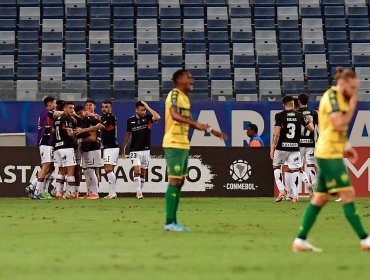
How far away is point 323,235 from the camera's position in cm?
1204

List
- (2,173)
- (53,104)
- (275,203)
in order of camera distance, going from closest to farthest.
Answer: (275,203) < (53,104) < (2,173)

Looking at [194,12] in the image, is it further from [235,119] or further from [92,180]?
[92,180]

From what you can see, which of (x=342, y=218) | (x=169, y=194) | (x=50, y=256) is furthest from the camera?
(x=342, y=218)

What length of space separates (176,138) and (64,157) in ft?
33.7

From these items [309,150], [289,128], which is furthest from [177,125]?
[309,150]

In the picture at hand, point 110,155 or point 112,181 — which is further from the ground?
point 110,155

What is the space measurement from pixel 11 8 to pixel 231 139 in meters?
11.2

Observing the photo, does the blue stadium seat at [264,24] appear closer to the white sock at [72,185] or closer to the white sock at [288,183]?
the white sock at [72,185]

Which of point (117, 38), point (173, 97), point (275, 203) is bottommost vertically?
point (275, 203)

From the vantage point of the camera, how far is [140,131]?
77.7ft

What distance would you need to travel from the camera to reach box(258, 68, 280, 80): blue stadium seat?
30.8 m

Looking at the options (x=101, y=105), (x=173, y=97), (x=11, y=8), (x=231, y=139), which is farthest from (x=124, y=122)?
(x=173, y=97)

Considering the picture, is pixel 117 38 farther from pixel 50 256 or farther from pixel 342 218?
pixel 50 256

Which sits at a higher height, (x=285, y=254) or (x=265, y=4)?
(x=265, y=4)
